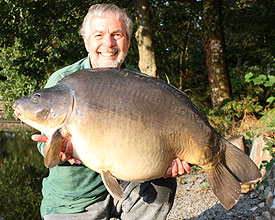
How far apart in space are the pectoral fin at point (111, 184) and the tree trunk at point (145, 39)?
16.0ft

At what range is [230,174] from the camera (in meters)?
2.09

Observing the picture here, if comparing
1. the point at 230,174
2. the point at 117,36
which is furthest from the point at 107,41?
the point at 230,174

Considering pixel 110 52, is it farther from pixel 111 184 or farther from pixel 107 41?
pixel 111 184

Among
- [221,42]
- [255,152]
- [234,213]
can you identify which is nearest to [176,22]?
[221,42]

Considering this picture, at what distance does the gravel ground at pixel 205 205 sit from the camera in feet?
12.9

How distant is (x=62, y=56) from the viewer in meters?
7.95

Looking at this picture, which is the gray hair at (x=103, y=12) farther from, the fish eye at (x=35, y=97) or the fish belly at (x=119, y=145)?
the fish belly at (x=119, y=145)

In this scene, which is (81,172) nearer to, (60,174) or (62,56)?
(60,174)

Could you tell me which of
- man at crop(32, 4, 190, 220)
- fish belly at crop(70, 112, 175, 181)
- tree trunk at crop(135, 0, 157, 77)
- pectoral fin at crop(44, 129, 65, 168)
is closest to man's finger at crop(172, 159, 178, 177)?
fish belly at crop(70, 112, 175, 181)

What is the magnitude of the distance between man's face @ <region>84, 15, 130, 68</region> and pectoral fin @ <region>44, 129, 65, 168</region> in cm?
87

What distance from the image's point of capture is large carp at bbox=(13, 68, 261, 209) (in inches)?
72.2

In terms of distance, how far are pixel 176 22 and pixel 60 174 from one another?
352 inches

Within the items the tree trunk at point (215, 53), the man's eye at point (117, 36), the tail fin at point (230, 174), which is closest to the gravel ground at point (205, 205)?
the tail fin at point (230, 174)

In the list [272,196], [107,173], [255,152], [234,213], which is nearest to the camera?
[107,173]
